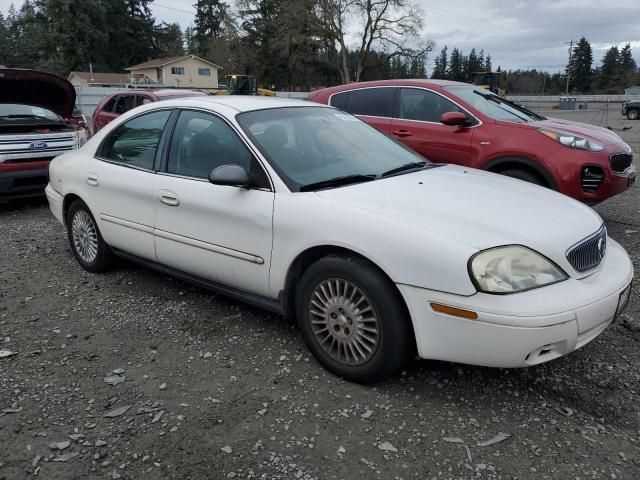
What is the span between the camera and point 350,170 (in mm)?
3484

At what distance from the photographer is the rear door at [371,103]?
6750 mm

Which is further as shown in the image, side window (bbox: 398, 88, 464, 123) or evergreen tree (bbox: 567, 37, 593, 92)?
evergreen tree (bbox: 567, 37, 593, 92)

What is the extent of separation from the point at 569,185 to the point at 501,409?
3407mm

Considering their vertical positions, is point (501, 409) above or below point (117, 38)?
below

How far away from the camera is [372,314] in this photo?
2834 millimetres

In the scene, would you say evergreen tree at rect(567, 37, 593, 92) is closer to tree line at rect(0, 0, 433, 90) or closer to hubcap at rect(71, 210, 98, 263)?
tree line at rect(0, 0, 433, 90)

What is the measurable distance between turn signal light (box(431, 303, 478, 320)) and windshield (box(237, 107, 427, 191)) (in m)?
1.06

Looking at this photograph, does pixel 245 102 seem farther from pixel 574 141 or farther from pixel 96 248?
pixel 574 141

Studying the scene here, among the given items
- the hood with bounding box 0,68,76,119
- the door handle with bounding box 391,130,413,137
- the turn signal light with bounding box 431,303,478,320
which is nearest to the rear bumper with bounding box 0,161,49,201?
the hood with bounding box 0,68,76,119

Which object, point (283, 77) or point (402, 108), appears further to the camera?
point (283, 77)

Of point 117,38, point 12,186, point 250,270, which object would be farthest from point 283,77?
point 250,270

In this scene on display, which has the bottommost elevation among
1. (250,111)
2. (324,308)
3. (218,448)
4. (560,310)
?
(218,448)

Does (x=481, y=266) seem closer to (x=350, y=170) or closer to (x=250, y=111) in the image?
(x=350, y=170)

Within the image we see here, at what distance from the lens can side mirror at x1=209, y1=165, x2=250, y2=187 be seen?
3.21m
